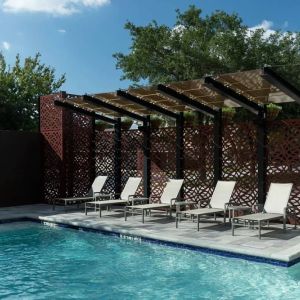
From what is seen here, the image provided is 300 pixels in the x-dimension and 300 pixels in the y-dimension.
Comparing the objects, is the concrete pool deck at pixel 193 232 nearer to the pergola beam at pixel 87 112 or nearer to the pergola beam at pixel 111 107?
the pergola beam at pixel 111 107

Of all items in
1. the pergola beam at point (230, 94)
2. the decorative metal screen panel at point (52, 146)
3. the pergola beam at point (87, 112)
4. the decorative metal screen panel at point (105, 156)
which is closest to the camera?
the pergola beam at point (230, 94)

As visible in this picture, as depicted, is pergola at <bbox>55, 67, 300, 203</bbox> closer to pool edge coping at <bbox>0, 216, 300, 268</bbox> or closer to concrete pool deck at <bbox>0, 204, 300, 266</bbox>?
concrete pool deck at <bbox>0, 204, 300, 266</bbox>

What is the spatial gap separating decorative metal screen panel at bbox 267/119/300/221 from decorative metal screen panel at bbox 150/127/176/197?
10.1 ft

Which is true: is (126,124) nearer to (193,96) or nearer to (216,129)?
(216,129)

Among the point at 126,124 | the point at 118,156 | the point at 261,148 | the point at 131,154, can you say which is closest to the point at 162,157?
the point at 131,154

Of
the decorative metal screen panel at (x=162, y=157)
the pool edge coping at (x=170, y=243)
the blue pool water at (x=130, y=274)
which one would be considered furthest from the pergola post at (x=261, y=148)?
the blue pool water at (x=130, y=274)

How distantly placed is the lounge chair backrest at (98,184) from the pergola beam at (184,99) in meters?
3.95

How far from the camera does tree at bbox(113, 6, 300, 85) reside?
27.5 metres

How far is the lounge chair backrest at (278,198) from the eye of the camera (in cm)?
949

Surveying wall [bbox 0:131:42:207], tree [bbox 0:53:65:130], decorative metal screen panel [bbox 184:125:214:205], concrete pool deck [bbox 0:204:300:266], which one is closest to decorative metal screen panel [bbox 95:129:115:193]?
concrete pool deck [bbox 0:204:300:266]

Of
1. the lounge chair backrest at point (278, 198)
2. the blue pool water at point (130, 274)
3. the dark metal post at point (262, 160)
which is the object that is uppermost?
the dark metal post at point (262, 160)

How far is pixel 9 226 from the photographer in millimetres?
11523

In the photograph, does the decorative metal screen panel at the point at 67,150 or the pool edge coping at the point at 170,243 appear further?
the decorative metal screen panel at the point at 67,150

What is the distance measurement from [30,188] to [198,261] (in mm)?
8936
